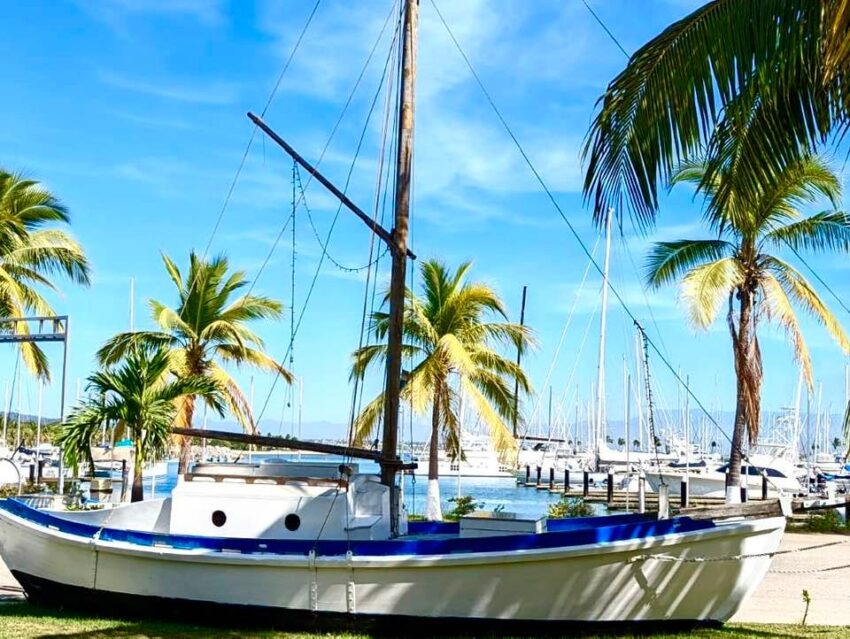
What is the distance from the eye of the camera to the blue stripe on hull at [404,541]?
392 inches

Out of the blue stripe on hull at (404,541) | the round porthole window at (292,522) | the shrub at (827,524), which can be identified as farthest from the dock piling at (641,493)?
the shrub at (827,524)

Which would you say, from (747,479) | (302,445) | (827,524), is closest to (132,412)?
(302,445)

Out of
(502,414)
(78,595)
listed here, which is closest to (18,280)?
(502,414)

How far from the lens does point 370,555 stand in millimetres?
10492

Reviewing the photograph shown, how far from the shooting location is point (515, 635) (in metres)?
10.4

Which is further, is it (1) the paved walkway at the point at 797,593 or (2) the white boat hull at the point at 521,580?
(1) the paved walkway at the point at 797,593

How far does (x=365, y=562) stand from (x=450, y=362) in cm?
1245

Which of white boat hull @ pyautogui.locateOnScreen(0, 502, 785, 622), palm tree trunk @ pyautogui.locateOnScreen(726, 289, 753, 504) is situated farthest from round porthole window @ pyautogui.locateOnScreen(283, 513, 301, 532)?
palm tree trunk @ pyautogui.locateOnScreen(726, 289, 753, 504)

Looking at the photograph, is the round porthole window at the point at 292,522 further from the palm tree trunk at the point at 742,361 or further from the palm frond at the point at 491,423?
the palm tree trunk at the point at 742,361

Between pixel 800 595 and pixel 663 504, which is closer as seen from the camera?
pixel 663 504

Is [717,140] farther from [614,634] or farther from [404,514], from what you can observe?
[404,514]

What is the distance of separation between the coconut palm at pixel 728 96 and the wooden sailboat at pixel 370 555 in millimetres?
4062

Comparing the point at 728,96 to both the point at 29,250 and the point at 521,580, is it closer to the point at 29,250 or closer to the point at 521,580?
the point at 521,580

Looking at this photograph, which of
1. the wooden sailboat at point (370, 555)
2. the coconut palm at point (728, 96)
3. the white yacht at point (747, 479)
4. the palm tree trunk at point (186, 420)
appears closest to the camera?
the coconut palm at point (728, 96)
